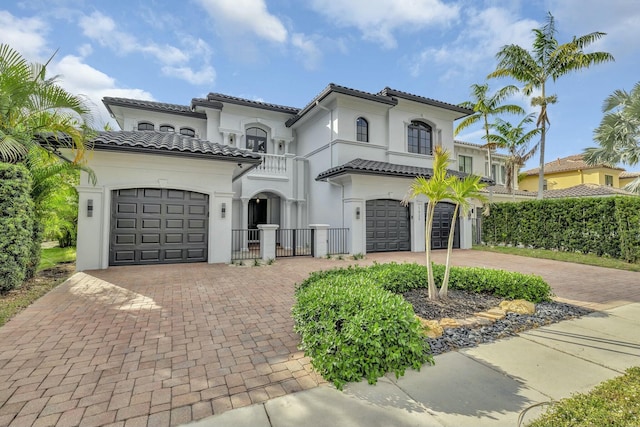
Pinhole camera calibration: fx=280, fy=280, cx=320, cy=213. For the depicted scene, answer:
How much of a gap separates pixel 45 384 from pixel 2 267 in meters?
5.14

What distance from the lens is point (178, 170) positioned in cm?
1006

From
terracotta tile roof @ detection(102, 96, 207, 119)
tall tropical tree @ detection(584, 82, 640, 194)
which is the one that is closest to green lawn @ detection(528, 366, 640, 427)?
tall tropical tree @ detection(584, 82, 640, 194)

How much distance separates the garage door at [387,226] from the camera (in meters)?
13.9

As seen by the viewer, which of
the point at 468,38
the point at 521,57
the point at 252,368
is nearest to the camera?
the point at 252,368

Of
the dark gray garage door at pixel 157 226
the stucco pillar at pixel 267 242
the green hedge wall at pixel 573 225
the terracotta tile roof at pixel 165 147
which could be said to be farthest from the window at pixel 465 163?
the dark gray garage door at pixel 157 226

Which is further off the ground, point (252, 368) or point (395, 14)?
point (395, 14)

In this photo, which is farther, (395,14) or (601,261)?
(601,261)

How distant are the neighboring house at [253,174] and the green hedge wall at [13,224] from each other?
2.36 metres

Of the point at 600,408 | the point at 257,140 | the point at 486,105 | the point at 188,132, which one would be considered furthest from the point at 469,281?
the point at 486,105

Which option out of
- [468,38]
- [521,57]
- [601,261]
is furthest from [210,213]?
[521,57]

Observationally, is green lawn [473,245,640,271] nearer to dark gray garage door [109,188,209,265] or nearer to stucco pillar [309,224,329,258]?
stucco pillar [309,224,329,258]

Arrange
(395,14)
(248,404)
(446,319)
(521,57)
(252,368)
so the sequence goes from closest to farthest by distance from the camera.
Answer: (248,404) → (252,368) → (446,319) → (395,14) → (521,57)

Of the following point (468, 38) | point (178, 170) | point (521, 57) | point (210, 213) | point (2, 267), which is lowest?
point (2, 267)

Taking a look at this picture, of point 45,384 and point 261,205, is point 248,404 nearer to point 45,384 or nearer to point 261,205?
point 45,384
